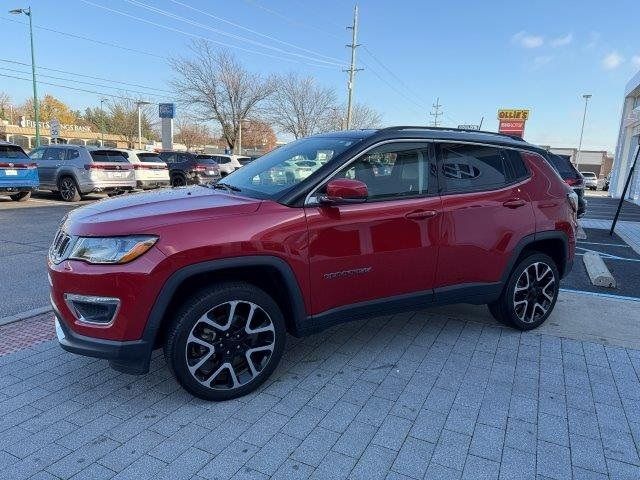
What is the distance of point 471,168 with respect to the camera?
3.97 metres

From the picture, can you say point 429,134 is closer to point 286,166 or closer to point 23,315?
point 286,166

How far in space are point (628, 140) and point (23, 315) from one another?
3082 centimetres

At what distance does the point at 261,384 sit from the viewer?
10.6ft

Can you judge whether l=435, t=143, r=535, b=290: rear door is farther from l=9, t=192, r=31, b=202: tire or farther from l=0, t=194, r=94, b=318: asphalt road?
l=9, t=192, r=31, b=202: tire

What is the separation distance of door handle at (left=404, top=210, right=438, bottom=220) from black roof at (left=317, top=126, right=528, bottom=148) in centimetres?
62

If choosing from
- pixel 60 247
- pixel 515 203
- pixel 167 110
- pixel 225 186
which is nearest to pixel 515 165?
pixel 515 203

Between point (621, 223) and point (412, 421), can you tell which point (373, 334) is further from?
point (621, 223)

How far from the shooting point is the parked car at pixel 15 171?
12.5 m

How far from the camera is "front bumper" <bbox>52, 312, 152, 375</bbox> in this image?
274cm

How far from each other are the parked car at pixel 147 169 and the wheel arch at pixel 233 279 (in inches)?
597

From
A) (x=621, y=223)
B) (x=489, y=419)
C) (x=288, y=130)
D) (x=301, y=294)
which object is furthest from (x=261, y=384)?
(x=288, y=130)

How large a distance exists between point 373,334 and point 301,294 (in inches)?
52.0

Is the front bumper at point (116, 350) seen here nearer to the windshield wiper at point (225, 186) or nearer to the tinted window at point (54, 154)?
the windshield wiper at point (225, 186)

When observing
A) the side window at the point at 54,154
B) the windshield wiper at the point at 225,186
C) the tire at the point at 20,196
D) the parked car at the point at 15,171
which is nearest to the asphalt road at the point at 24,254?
the parked car at the point at 15,171
